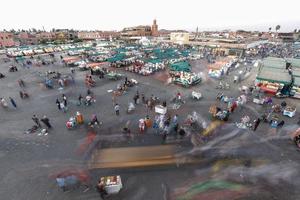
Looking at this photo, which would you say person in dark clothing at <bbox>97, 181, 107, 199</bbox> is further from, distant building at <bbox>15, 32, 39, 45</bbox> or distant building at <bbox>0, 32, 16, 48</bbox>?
distant building at <bbox>15, 32, 39, 45</bbox>

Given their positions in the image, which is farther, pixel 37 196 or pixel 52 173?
pixel 52 173

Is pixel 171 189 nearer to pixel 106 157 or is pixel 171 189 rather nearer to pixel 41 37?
pixel 106 157

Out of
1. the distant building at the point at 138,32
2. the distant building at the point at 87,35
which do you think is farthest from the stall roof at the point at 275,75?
the distant building at the point at 87,35

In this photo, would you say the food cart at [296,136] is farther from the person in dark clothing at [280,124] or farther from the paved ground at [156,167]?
the person in dark clothing at [280,124]

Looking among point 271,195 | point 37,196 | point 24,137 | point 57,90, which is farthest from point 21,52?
point 271,195

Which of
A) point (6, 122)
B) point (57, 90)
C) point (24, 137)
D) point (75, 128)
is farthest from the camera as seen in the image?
point (57, 90)

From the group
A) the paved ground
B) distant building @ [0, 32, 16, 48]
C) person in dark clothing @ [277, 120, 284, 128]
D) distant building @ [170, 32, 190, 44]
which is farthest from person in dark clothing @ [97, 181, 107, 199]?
distant building @ [0, 32, 16, 48]
